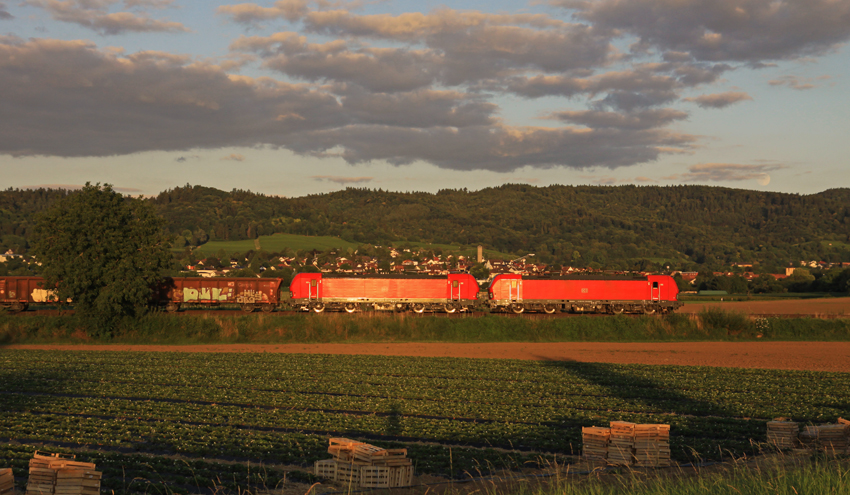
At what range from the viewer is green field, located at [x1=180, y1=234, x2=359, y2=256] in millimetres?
138875

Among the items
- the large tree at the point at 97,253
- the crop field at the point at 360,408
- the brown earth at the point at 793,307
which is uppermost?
the large tree at the point at 97,253

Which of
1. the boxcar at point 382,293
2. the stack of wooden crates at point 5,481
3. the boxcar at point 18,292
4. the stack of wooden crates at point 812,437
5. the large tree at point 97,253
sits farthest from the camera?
the boxcar at point 382,293

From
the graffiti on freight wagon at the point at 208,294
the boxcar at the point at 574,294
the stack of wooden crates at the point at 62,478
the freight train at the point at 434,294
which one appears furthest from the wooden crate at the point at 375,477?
the boxcar at the point at 574,294

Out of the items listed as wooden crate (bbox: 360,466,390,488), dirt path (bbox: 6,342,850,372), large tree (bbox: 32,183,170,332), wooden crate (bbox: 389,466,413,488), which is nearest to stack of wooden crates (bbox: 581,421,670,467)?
wooden crate (bbox: 389,466,413,488)

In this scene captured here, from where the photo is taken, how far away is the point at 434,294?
54.0 m

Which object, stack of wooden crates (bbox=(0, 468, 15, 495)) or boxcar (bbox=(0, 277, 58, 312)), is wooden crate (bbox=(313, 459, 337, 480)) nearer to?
stack of wooden crates (bbox=(0, 468, 15, 495))

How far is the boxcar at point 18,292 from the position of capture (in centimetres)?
4975

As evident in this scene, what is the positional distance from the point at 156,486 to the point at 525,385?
52.4 feet

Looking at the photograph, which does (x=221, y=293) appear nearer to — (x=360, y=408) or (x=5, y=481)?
(x=360, y=408)

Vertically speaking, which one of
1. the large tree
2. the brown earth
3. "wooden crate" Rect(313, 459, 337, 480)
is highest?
the large tree

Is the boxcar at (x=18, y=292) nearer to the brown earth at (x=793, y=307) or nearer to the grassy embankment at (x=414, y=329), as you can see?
the grassy embankment at (x=414, y=329)

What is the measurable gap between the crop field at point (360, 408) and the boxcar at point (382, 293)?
2060cm

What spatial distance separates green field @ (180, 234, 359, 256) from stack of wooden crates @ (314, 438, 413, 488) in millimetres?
121649

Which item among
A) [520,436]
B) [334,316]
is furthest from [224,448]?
[334,316]
